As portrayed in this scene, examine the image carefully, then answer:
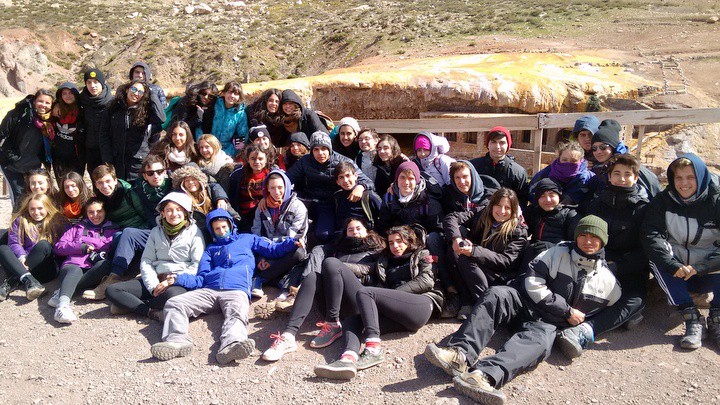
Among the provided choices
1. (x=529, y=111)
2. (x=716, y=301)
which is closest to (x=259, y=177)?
(x=716, y=301)

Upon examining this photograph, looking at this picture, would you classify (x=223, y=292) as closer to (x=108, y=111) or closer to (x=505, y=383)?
(x=505, y=383)

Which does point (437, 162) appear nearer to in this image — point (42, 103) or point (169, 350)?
point (169, 350)

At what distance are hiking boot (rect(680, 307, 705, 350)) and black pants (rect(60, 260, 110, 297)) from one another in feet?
15.9

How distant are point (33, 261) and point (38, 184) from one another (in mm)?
729

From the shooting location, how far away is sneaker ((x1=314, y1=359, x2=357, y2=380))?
375 cm

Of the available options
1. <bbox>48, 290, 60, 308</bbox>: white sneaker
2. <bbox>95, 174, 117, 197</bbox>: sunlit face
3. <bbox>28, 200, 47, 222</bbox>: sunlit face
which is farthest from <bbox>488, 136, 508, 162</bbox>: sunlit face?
<bbox>28, 200, 47, 222</bbox>: sunlit face

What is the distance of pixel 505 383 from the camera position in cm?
364

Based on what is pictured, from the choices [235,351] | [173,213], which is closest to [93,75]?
[173,213]

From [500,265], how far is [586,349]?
0.86 metres

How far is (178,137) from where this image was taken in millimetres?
5699

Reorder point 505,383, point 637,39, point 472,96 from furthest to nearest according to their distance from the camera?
point 637,39
point 472,96
point 505,383

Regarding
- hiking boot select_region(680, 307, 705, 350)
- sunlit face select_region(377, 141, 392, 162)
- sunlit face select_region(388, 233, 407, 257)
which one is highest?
sunlit face select_region(377, 141, 392, 162)

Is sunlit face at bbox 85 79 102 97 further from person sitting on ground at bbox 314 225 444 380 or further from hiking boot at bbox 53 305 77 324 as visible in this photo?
person sitting on ground at bbox 314 225 444 380

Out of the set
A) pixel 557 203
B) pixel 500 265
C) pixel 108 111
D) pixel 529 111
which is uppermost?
pixel 108 111
